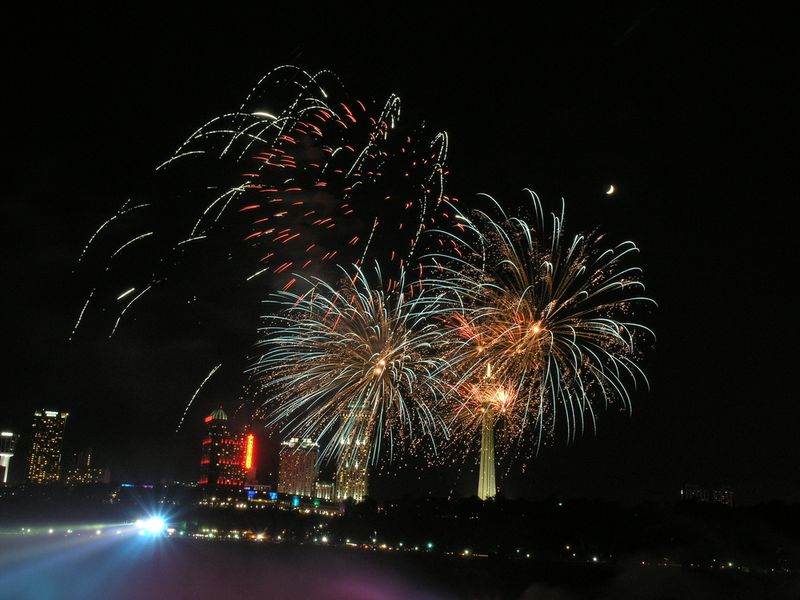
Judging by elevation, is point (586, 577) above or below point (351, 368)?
below

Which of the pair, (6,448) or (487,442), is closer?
(487,442)

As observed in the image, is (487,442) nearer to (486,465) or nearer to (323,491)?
(486,465)

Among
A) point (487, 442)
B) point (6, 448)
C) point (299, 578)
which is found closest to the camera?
point (299, 578)

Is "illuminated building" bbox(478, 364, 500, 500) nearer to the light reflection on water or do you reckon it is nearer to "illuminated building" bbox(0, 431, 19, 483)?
the light reflection on water

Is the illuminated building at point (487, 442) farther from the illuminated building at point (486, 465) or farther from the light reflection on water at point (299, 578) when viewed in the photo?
the light reflection on water at point (299, 578)

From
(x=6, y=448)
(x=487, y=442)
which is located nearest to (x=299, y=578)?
(x=487, y=442)

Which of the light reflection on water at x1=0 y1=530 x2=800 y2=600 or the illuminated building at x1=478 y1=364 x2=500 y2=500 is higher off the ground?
the illuminated building at x1=478 y1=364 x2=500 y2=500

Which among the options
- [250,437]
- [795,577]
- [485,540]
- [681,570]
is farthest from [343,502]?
[250,437]

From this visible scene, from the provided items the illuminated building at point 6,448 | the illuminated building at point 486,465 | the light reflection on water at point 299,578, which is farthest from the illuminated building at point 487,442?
the illuminated building at point 6,448

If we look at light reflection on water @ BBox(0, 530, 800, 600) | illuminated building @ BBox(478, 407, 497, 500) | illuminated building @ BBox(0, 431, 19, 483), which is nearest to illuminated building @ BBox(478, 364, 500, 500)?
illuminated building @ BBox(478, 407, 497, 500)

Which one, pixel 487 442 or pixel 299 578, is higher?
pixel 487 442

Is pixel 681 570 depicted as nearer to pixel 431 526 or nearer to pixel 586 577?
pixel 586 577
